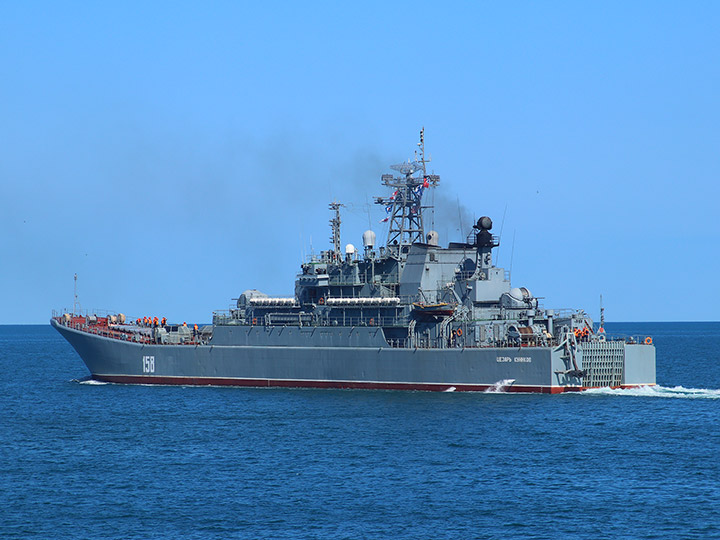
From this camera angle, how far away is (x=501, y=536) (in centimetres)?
2417

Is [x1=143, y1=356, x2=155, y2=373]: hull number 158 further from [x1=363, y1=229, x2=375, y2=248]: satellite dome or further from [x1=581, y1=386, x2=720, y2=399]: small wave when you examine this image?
[x1=581, y1=386, x2=720, y2=399]: small wave

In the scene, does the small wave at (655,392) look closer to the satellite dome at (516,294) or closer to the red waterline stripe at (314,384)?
the red waterline stripe at (314,384)

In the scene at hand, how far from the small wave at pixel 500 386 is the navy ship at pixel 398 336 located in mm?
56

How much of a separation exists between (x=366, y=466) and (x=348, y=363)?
18569 millimetres

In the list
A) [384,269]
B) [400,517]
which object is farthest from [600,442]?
[384,269]

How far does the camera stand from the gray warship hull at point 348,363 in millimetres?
46094

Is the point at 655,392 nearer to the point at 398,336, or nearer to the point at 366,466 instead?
the point at 398,336

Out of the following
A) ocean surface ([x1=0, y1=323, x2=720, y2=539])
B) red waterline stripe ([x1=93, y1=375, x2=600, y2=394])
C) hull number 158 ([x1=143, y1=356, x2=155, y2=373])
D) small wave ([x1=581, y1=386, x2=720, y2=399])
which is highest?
hull number 158 ([x1=143, y1=356, x2=155, y2=373])

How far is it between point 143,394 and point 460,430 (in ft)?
73.0

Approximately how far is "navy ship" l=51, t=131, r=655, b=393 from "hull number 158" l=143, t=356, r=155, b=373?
6cm

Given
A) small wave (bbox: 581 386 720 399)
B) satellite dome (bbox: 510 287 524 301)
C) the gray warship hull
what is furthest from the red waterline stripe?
satellite dome (bbox: 510 287 524 301)

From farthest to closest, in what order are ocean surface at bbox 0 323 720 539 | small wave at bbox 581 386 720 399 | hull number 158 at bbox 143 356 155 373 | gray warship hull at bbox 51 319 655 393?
hull number 158 at bbox 143 356 155 373, small wave at bbox 581 386 720 399, gray warship hull at bbox 51 319 655 393, ocean surface at bbox 0 323 720 539

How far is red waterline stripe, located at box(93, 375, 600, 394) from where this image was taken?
4617 centimetres

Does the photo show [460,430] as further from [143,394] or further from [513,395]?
[143,394]
